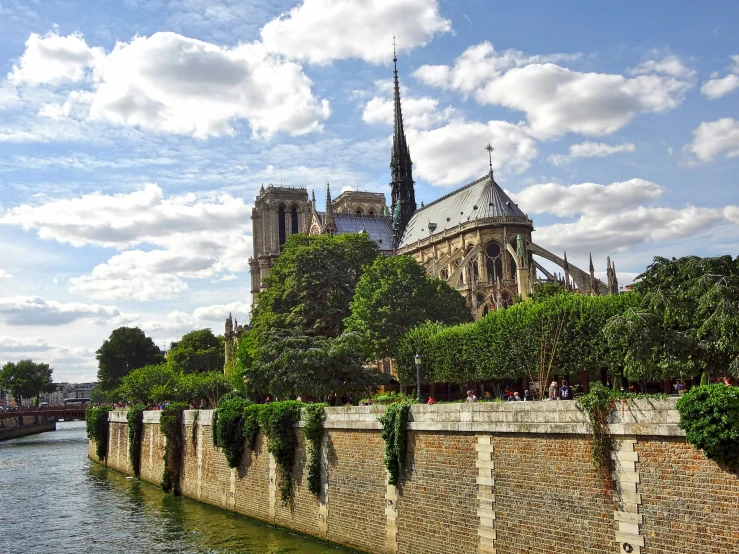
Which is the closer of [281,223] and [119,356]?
[119,356]

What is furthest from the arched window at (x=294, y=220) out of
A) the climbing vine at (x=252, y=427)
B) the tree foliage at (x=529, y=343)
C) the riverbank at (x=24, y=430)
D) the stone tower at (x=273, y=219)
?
the climbing vine at (x=252, y=427)

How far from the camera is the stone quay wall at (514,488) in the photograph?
14.8 meters

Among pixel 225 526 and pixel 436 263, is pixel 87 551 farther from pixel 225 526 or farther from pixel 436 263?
pixel 436 263

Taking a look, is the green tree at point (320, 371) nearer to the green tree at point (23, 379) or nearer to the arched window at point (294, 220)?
the arched window at point (294, 220)

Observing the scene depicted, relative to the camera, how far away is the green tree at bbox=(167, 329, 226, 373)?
4141 inches

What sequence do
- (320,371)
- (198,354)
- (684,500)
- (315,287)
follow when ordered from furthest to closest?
(198,354) < (315,287) < (320,371) < (684,500)

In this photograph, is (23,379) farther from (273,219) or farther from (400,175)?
(400,175)

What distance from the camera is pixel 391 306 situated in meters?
45.6

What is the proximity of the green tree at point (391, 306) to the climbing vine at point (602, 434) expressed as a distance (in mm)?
27176

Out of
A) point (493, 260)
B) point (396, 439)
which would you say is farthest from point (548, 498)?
point (493, 260)

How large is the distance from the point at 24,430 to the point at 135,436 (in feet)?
200

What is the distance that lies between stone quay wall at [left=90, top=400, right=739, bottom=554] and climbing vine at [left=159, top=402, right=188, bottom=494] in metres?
11.2

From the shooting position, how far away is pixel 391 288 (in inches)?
1815

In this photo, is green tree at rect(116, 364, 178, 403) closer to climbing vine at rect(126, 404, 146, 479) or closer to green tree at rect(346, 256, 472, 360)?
climbing vine at rect(126, 404, 146, 479)
